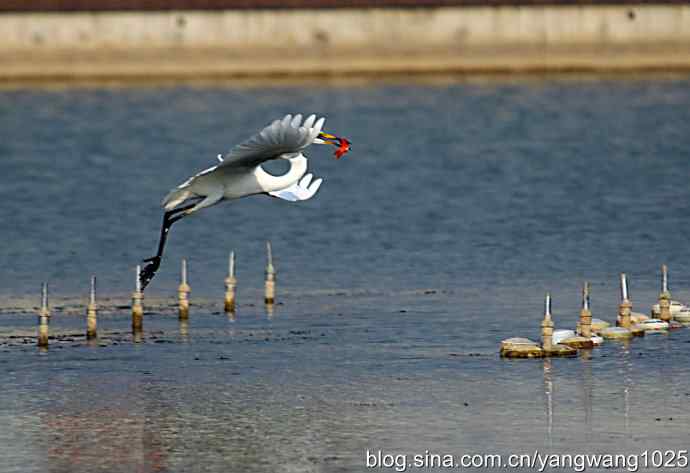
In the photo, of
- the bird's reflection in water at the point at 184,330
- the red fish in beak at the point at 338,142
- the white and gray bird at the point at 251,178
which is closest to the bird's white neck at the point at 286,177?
the white and gray bird at the point at 251,178

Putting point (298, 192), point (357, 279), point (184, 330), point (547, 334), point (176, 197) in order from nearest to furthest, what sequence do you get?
point (298, 192)
point (176, 197)
point (547, 334)
point (184, 330)
point (357, 279)

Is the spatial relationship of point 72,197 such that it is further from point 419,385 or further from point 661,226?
point 419,385

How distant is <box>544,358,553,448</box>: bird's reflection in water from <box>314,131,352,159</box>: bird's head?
444cm

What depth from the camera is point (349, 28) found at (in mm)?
84000

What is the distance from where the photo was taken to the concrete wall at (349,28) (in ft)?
273

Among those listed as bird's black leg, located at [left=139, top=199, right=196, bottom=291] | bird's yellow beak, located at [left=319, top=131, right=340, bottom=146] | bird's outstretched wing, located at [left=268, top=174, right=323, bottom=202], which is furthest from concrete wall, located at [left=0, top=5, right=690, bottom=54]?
bird's yellow beak, located at [left=319, top=131, right=340, bottom=146]

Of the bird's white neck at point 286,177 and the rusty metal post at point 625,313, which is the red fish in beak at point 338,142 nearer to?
the bird's white neck at point 286,177

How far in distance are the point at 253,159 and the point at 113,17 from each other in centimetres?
5689

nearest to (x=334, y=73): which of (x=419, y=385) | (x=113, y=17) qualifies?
(x=113, y=17)

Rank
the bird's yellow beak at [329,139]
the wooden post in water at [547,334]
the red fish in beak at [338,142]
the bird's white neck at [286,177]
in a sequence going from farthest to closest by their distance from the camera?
1. the wooden post in water at [547,334]
2. the bird's white neck at [286,177]
3. the bird's yellow beak at [329,139]
4. the red fish in beak at [338,142]

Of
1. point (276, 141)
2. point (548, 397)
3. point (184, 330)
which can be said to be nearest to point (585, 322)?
point (548, 397)

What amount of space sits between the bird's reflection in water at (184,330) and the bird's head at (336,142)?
21.5 ft

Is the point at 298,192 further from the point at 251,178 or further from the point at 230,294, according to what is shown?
the point at 230,294

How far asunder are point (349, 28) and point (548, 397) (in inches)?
2263
